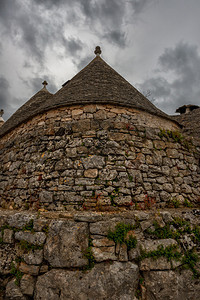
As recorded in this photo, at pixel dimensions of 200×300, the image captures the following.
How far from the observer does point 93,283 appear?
259cm

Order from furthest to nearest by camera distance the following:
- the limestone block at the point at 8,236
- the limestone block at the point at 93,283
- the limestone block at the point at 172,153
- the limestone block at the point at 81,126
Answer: the limestone block at the point at 172,153 < the limestone block at the point at 81,126 < the limestone block at the point at 8,236 < the limestone block at the point at 93,283

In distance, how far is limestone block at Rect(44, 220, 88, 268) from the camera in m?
2.74

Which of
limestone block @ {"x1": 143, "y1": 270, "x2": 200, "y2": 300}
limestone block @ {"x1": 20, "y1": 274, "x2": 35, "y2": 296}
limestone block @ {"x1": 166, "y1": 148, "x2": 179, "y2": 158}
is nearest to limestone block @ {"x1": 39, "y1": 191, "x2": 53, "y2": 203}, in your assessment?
limestone block @ {"x1": 20, "y1": 274, "x2": 35, "y2": 296}

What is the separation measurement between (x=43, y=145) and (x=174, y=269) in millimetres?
4005

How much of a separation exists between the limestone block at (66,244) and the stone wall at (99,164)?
56 cm

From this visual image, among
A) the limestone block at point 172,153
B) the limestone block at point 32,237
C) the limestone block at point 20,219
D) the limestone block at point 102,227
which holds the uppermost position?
the limestone block at point 172,153

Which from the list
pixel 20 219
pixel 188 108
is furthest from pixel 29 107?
pixel 188 108

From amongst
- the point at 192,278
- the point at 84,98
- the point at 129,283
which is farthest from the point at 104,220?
the point at 84,98

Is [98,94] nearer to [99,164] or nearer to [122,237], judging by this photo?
[99,164]

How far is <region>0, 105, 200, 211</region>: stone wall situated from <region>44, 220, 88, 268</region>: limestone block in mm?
563

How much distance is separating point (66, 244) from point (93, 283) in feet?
2.43

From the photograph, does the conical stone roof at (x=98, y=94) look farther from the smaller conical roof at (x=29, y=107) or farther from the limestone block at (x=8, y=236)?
the limestone block at (x=8, y=236)

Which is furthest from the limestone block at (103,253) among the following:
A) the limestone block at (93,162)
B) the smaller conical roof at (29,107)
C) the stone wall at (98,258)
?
the smaller conical roof at (29,107)

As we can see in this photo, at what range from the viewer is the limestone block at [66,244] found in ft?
9.00
